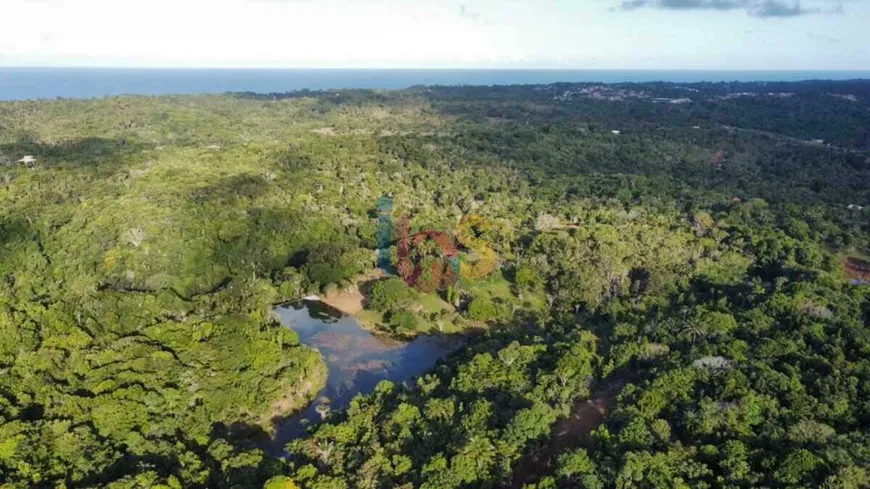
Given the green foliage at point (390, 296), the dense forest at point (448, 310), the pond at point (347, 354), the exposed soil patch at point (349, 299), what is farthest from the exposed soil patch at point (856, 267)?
the exposed soil patch at point (349, 299)

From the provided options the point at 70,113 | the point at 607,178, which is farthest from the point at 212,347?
the point at 70,113

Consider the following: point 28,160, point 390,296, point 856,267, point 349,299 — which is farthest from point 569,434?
point 28,160

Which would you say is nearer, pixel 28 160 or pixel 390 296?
pixel 390 296

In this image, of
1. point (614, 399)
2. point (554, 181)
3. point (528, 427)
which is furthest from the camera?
point (554, 181)

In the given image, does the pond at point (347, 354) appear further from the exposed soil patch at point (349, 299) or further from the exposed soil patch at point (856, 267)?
the exposed soil patch at point (856, 267)

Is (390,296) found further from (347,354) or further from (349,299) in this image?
(347,354)

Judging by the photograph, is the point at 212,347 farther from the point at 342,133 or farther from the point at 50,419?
the point at 342,133
